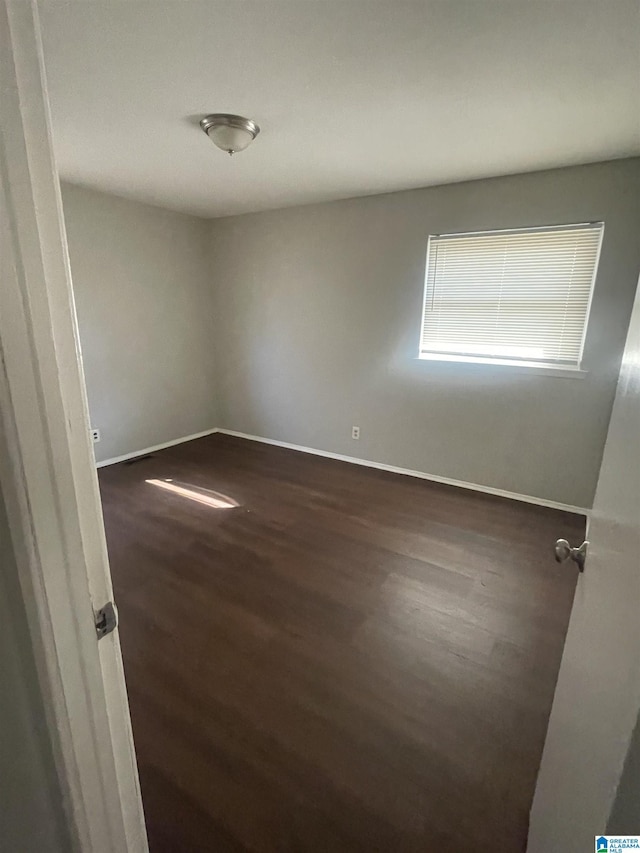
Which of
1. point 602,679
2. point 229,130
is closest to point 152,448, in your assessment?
point 229,130

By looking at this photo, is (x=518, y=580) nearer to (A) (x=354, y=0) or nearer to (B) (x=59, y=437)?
(B) (x=59, y=437)

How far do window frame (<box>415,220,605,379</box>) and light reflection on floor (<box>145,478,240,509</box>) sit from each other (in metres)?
1.94

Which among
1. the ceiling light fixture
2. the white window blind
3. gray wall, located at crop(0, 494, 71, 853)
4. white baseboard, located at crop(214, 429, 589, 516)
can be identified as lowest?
white baseboard, located at crop(214, 429, 589, 516)

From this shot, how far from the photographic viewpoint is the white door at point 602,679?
495 millimetres

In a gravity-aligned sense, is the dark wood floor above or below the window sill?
below

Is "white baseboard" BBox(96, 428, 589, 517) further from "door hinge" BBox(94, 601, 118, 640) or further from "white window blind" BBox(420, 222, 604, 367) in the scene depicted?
"door hinge" BBox(94, 601, 118, 640)

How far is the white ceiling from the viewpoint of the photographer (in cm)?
127

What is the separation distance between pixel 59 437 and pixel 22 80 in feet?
1.39

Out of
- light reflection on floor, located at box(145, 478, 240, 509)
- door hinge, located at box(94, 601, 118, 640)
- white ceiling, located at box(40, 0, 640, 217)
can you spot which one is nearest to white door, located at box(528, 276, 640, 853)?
door hinge, located at box(94, 601, 118, 640)

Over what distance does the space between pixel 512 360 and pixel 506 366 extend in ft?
0.27

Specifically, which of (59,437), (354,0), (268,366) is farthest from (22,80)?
(268,366)

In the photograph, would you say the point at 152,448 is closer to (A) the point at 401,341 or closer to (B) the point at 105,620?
(A) the point at 401,341

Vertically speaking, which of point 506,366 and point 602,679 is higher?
point 506,366

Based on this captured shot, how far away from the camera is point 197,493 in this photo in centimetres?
323
